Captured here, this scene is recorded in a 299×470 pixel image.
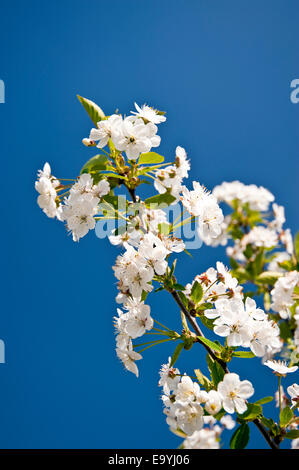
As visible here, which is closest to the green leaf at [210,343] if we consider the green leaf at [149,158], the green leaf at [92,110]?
the green leaf at [149,158]

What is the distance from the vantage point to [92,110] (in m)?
2.20

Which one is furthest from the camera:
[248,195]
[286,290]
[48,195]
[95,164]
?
[248,195]

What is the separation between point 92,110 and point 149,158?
0.41 metres

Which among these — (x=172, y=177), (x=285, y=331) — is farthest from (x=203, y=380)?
(x=285, y=331)

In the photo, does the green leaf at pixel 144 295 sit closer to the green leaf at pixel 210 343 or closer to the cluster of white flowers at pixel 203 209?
the green leaf at pixel 210 343

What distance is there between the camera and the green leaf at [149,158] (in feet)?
7.18

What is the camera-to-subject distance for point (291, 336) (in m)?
3.58

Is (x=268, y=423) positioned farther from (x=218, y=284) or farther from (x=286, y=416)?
(x=218, y=284)

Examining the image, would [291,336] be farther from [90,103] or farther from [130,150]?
[90,103]

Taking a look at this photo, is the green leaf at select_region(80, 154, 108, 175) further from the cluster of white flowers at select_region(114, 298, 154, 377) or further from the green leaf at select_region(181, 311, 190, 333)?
the green leaf at select_region(181, 311, 190, 333)

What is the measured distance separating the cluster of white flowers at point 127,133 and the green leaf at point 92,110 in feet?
0.37

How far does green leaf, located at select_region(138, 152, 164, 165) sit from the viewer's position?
2.19m
